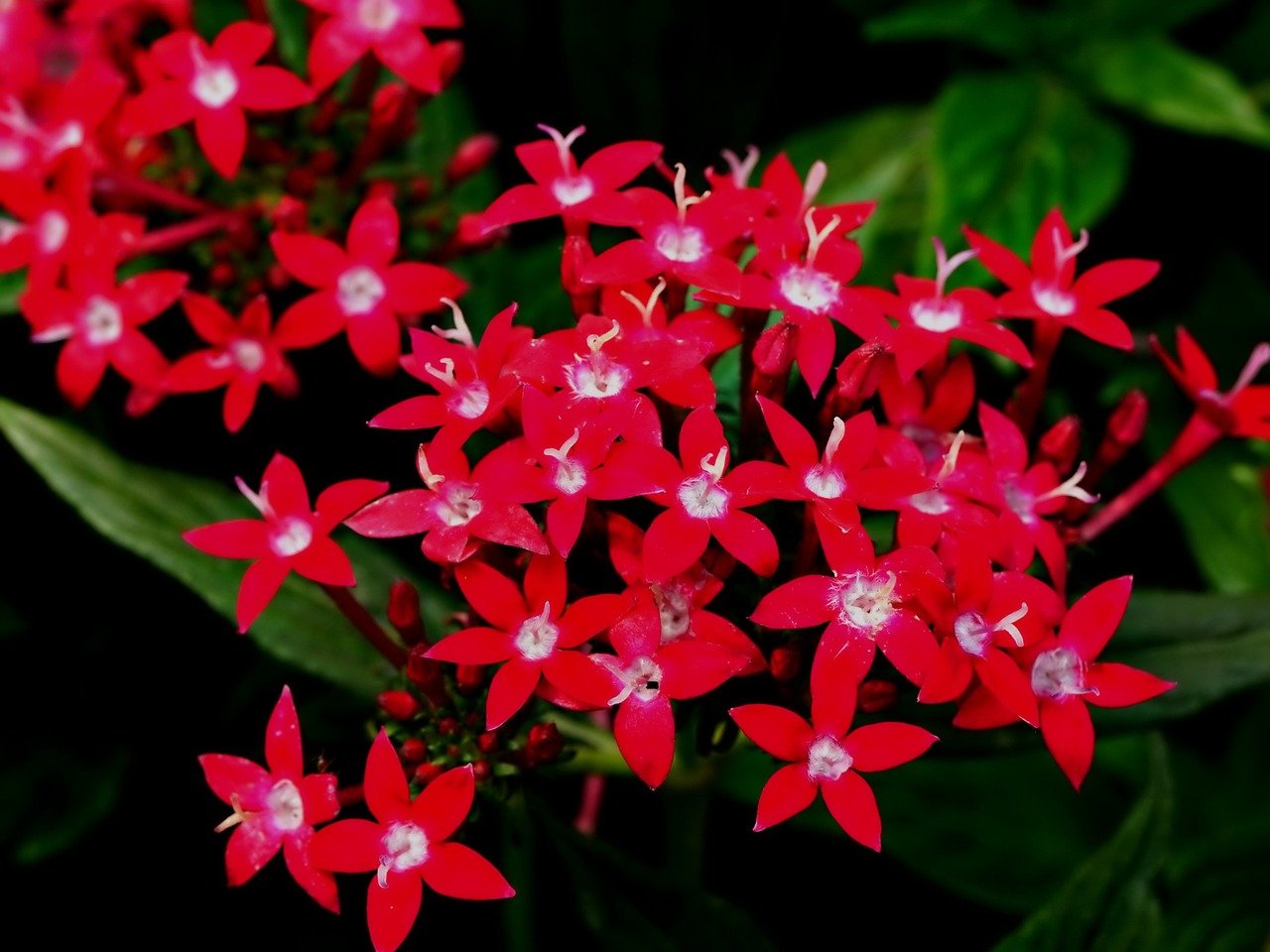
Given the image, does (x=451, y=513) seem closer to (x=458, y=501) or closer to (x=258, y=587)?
(x=458, y=501)

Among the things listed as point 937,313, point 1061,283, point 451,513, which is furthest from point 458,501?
point 1061,283

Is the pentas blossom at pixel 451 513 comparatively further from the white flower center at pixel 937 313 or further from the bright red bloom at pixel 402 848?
the white flower center at pixel 937 313

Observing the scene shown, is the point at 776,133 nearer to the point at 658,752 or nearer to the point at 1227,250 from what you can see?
the point at 1227,250

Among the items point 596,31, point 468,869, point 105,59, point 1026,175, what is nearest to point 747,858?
point 468,869

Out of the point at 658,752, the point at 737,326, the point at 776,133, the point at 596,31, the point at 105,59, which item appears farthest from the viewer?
the point at 776,133

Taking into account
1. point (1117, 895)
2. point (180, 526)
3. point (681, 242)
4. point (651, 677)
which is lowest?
point (1117, 895)

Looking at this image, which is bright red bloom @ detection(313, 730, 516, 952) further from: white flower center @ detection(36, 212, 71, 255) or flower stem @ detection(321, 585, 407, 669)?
white flower center @ detection(36, 212, 71, 255)
